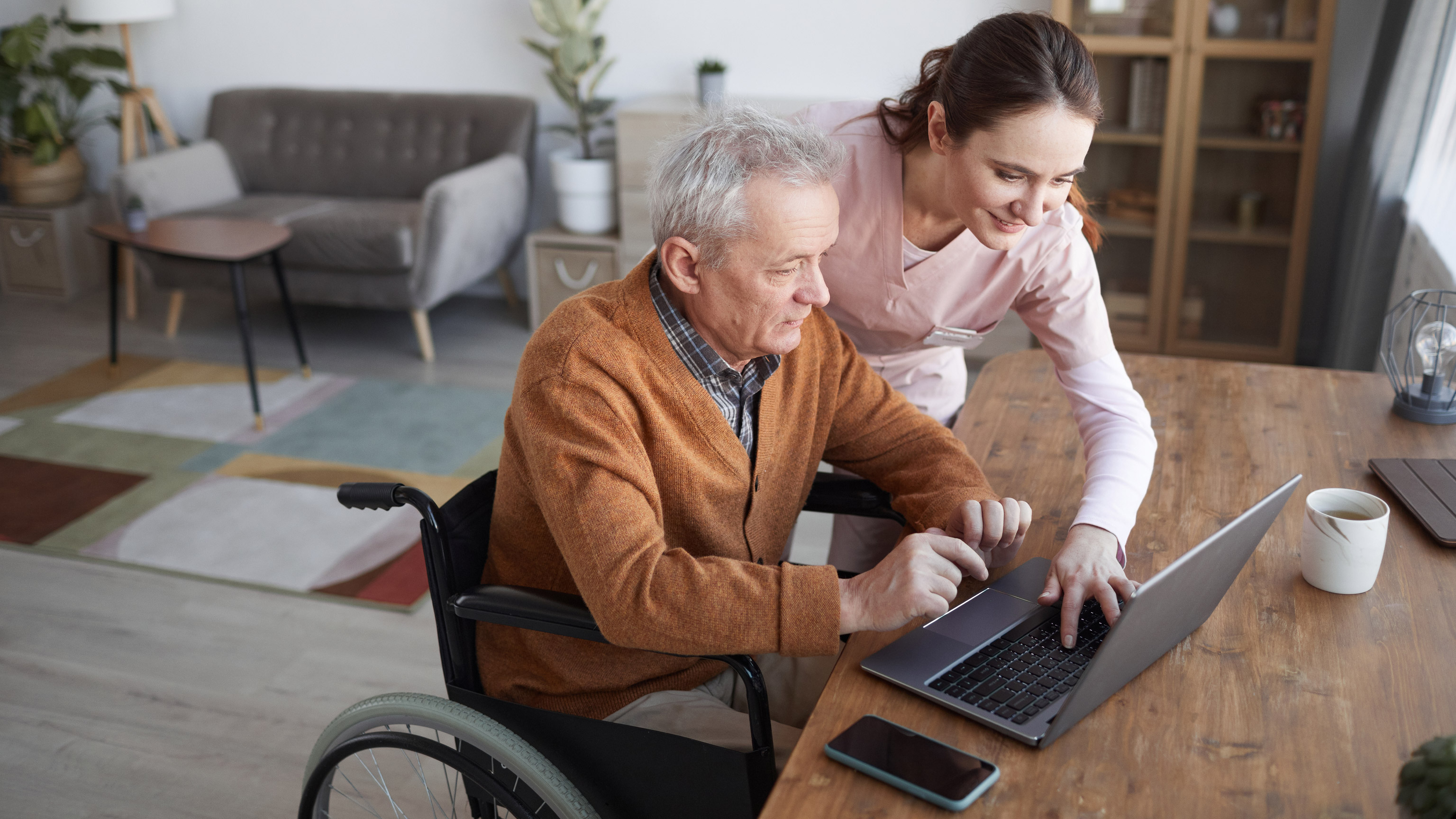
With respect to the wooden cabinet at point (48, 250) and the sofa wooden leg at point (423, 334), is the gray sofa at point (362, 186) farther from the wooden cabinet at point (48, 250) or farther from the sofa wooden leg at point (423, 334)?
the wooden cabinet at point (48, 250)

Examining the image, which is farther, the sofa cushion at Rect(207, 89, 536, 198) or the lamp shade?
the sofa cushion at Rect(207, 89, 536, 198)

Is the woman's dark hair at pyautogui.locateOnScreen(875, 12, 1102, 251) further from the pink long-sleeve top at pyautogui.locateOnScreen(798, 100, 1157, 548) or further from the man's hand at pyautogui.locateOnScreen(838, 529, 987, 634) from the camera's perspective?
the man's hand at pyautogui.locateOnScreen(838, 529, 987, 634)

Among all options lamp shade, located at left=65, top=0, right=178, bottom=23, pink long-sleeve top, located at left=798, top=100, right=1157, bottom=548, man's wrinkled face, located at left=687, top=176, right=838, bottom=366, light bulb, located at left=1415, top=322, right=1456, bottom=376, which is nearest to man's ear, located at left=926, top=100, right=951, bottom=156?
pink long-sleeve top, located at left=798, top=100, right=1157, bottom=548

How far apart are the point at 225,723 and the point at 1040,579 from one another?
1676 mm

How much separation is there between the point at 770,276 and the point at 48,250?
471 cm

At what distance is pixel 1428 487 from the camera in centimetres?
134

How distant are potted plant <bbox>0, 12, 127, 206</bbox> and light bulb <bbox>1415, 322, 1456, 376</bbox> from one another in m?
4.94

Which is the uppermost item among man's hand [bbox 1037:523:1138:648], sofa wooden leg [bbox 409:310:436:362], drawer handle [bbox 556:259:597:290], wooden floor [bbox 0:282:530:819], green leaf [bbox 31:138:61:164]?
green leaf [bbox 31:138:61:164]

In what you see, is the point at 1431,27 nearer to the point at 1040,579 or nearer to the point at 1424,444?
the point at 1424,444

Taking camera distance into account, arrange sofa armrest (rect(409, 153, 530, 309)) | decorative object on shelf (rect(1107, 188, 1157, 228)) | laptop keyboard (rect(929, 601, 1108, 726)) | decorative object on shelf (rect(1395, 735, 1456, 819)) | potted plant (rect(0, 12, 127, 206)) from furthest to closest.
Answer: potted plant (rect(0, 12, 127, 206)) → sofa armrest (rect(409, 153, 530, 309)) → decorative object on shelf (rect(1107, 188, 1157, 228)) → laptop keyboard (rect(929, 601, 1108, 726)) → decorative object on shelf (rect(1395, 735, 1456, 819))

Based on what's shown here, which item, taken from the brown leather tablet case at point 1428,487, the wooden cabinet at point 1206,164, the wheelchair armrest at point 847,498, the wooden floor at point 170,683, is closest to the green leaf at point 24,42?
the wooden floor at point 170,683

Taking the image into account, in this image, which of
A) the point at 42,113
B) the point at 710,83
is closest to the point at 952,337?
the point at 710,83

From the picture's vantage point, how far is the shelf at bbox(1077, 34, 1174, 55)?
11.8ft

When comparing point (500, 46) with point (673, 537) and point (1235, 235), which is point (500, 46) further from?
point (673, 537)
